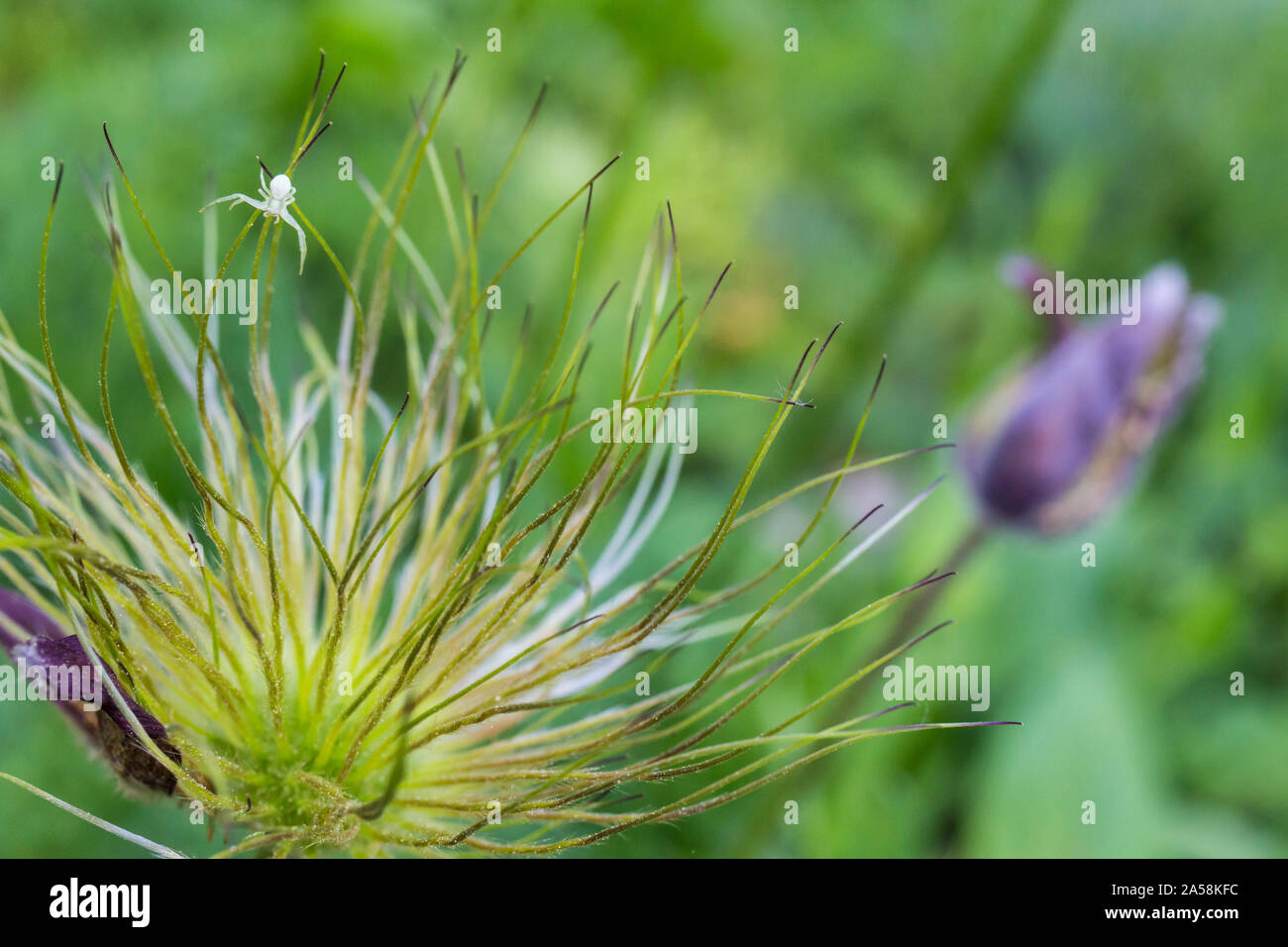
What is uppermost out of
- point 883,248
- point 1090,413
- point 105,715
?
point 883,248

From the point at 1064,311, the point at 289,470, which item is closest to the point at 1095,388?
the point at 1064,311

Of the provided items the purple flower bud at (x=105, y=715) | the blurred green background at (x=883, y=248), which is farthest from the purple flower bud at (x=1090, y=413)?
the purple flower bud at (x=105, y=715)

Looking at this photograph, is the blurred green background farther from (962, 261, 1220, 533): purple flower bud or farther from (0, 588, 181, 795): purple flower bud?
(0, 588, 181, 795): purple flower bud

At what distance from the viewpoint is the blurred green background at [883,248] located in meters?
2.21

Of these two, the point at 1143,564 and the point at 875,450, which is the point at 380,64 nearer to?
the point at 875,450

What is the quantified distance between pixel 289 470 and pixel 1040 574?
2.02m

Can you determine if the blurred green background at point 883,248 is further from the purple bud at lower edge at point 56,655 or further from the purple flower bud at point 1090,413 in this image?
the purple bud at lower edge at point 56,655

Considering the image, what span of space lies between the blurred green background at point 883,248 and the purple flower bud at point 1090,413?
0.18m

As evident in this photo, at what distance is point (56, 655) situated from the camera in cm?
96

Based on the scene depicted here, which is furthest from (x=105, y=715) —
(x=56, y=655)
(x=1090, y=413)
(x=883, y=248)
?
(x=883, y=248)

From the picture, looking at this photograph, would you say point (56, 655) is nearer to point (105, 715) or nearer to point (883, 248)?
point (105, 715)

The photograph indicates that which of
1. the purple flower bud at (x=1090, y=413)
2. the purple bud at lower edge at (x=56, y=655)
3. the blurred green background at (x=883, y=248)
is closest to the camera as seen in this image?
the purple bud at lower edge at (x=56, y=655)

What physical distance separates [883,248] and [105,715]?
277cm

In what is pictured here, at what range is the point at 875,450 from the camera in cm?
308
